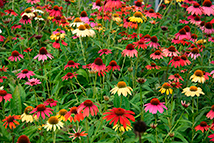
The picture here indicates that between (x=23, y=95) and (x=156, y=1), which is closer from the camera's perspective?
(x=23, y=95)

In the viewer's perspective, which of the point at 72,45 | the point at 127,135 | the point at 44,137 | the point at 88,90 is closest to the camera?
the point at 44,137

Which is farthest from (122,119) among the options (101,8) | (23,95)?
(101,8)

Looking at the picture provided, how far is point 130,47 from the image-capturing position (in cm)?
216

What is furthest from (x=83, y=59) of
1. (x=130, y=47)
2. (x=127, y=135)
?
(x=127, y=135)

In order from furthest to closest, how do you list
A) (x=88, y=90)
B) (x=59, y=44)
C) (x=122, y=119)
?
1. (x=59, y=44)
2. (x=88, y=90)
3. (x=122, y=119)

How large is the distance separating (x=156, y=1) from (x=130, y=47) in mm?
3652

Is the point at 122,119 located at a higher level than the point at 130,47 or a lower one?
lower

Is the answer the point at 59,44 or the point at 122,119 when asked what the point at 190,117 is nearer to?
the point at 122,119

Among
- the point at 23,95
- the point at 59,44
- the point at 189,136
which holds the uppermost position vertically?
the point at 59,44

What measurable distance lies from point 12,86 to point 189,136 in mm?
1788

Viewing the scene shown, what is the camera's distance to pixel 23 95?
89.7 inches

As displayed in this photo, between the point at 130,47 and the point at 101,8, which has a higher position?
the point at 101,8

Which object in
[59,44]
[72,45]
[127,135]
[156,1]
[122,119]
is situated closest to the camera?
[122,119]

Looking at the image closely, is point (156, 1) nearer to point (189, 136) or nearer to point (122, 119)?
point (189, 136)
